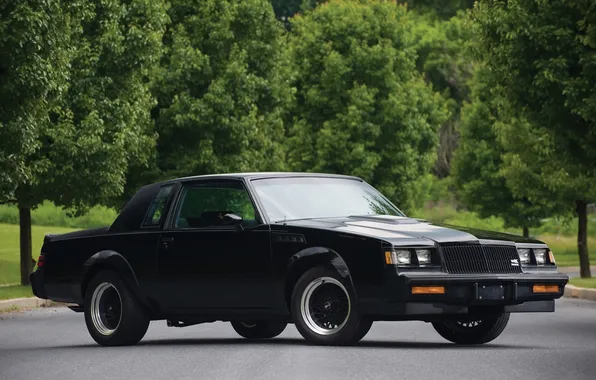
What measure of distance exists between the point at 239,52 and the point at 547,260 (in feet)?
88.4

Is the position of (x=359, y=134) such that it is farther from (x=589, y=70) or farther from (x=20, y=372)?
(x=20, y=372)

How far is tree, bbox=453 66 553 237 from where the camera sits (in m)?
46.2

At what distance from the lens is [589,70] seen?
70.5ft

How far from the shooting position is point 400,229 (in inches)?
516

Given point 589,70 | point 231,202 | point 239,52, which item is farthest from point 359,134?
point 231,202

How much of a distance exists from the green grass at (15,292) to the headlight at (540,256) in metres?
14.8

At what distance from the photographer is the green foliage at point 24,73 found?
67.2 ft

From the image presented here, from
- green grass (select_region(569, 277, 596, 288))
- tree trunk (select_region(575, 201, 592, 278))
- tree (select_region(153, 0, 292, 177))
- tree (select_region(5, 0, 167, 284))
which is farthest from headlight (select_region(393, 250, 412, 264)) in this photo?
tree (select_region(153, 0, 292, 177))

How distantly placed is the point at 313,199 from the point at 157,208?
182cm

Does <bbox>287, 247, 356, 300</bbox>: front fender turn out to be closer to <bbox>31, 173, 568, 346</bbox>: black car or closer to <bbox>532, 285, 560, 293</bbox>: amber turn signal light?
<bbox>31, 173, 568, 346</bbox>: black car

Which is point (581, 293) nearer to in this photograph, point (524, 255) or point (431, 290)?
point (524, 255)

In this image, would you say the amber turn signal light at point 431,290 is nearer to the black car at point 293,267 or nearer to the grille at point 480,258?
the black car at point 293,267

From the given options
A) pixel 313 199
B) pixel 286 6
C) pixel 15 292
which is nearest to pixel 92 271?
pixel 313 199

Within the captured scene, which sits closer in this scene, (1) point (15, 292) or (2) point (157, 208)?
(2) point (157, 208)
